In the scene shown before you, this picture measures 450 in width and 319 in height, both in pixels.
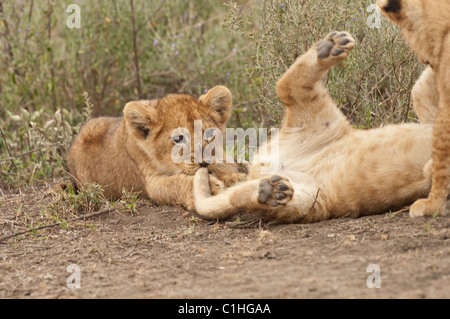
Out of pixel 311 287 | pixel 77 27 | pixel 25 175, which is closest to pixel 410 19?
pixel 311 287

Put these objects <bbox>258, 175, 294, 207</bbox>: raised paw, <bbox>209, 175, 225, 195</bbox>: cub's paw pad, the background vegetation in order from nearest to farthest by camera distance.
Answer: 1. <bbox>258, 175, 294, 207</bbox>: raised paw
2. <bbox>209, 175, 225, 195</bbox>: cub's paw pad
3. the background vegetation

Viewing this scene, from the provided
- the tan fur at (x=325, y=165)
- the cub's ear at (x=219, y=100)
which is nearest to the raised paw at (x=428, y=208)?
the tan fur at (x=325, y=165)

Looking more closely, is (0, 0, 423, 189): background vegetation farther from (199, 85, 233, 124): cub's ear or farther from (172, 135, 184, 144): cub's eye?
(172, 135, 184, 144): cub's eye

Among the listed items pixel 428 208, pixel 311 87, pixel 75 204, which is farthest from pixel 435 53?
pixel 75 204

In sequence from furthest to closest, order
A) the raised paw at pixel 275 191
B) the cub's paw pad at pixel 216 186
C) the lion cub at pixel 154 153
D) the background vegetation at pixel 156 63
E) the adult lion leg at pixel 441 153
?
the background vegetation at pixel 156 63 → the lion cub at pixel 154 153 → the cub's paw pad at pixel 216 186 → the raised paw at pixel 275 191 → the adult lion leg at pixel 441 153

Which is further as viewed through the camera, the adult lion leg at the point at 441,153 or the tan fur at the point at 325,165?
the tan fur at the point at 325,165

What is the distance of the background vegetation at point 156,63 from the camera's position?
5.21 metres

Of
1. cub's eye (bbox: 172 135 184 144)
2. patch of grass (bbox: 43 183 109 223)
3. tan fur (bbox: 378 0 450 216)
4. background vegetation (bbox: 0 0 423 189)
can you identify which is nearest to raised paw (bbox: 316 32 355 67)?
tan fur (bbox: 378 0 450 216)

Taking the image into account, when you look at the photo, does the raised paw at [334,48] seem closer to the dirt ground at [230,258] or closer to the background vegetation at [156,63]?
the background vegetation at [156,63]

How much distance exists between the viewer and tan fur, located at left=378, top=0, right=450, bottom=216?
3.43 metres

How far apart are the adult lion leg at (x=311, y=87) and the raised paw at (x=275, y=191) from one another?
0.84m

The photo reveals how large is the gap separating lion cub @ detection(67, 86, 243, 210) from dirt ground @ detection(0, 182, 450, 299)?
46 cm

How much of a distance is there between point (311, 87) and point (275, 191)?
981 millimetres

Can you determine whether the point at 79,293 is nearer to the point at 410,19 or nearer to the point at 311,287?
the point at 311,287
